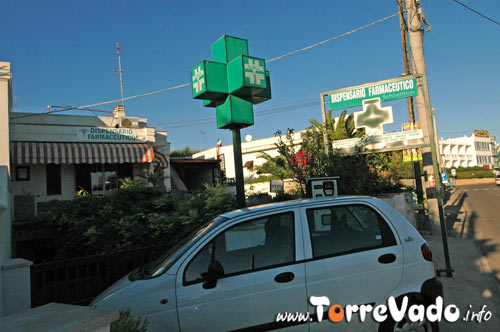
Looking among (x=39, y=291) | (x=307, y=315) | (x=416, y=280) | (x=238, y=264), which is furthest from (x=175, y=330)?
(x=39, y=291)

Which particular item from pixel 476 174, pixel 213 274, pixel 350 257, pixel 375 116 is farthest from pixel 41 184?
pixel 476 174

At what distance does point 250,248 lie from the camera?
344cm

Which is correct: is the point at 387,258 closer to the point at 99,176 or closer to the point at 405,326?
the point at 405,326

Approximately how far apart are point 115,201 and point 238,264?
6.38 meters

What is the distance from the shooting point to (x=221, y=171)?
2600cm

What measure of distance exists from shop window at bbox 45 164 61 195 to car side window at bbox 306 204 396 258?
15759mm

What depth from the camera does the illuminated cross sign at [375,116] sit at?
838cm

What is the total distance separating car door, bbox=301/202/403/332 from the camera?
10.6 ft

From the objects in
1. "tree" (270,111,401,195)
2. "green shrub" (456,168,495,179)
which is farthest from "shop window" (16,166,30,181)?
"green shrub" (456,168,495,179)

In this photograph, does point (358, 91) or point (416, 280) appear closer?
point (416, 280)

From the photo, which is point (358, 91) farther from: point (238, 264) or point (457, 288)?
point (238, 264)

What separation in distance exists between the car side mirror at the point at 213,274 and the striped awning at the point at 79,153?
1414 centimetres

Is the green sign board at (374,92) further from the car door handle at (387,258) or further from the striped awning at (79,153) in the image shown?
the striped awning at (79,153)

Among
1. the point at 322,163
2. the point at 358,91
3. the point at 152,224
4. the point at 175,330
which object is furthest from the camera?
the point at 322,163
